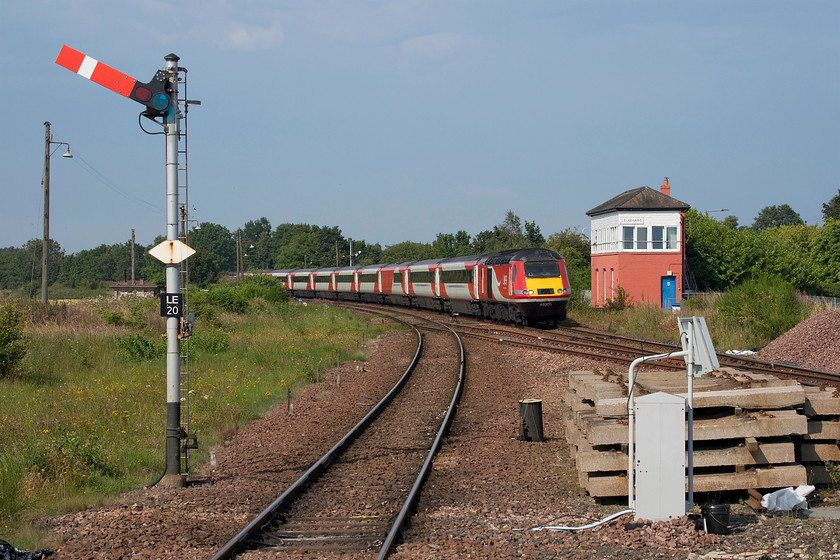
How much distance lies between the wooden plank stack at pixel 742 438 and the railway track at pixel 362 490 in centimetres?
186

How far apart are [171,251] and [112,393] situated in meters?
6.29

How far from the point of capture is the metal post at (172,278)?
8.55 m

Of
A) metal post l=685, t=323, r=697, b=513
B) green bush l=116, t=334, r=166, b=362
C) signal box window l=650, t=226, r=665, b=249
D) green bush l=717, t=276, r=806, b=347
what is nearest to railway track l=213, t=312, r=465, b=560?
metal post l=685, t=323, r=697, b=513

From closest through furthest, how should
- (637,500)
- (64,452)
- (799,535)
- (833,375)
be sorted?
(799,535), (637,500), (64,452), (833,375)

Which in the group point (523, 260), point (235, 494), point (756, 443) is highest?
point (523, 260)

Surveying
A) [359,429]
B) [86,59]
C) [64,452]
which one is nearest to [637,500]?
[359,429]

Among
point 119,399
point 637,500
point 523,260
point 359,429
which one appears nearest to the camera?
point 637,500

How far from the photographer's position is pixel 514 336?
86.4 ft

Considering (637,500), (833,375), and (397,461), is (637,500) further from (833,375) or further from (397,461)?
(833,375)

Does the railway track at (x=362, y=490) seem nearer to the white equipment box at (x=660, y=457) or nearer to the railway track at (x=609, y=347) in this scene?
the white equipment box at (x=660, y=457)

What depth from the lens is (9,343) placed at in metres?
15.9

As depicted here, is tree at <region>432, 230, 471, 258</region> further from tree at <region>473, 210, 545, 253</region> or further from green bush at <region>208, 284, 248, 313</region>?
green bush at <region>208, 284, 248, 313</region>

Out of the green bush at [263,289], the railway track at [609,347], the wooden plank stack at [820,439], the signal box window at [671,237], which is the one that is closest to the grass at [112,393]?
the railway track at [609,347]

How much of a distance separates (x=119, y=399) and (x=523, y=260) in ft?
57.6
